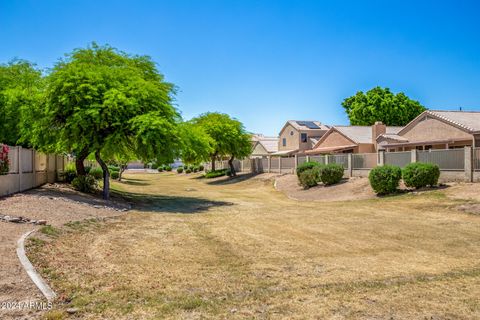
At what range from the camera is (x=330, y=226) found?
48.4 ft

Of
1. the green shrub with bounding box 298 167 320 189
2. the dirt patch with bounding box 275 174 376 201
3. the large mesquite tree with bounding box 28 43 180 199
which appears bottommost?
the dirt patch with bounding box 275 174 376 201


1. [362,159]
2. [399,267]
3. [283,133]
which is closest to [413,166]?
[362,159]

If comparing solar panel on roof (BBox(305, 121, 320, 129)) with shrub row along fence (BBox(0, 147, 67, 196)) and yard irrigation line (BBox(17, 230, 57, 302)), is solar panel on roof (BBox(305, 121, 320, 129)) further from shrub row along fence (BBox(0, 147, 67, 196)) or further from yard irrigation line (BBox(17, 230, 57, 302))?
yard irrigation line (BBox(17, 230, 57, 302))

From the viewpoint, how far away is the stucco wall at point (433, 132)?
3703 centimetres

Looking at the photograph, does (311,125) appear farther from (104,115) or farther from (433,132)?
(104,115)

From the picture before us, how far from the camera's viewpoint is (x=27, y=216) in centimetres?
1301

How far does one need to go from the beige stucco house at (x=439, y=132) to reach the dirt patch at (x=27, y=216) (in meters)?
29.4

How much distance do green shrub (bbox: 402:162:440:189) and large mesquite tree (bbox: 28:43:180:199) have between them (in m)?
13.2

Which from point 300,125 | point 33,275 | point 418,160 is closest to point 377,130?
point 300,125

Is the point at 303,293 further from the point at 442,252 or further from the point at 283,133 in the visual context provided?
the point at 283,133

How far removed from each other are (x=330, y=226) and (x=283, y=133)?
55599mm

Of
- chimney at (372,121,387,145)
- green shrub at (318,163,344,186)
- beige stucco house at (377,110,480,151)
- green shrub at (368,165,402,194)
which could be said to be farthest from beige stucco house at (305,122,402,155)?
green shrub at (368,165,402,194)

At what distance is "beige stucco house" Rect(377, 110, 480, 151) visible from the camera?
1422 inches

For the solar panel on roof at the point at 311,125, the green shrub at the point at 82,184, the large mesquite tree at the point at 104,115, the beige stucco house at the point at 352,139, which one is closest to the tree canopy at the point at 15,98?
the large mesquite tree at the point at 104,115
